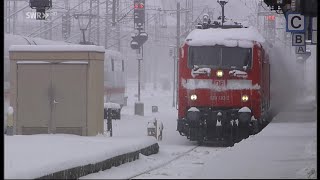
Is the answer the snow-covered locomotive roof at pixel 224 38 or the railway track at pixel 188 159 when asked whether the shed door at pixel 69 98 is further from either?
the snow-covered locomotive roof at pixel 224 38

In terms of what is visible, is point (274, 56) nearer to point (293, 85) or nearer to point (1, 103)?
point (293, 85)

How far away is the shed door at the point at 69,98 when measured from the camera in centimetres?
1831

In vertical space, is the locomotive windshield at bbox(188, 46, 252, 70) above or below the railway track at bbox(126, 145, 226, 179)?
above

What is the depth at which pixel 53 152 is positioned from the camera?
12.6 m

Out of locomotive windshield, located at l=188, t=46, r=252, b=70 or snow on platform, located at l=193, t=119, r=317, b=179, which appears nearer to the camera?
snow on platform, located at l=193, t=119, r=317, b=179

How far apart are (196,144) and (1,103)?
11.5m

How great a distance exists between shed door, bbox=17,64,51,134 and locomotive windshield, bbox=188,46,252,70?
4309 millimetres

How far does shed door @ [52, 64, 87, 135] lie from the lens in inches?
721

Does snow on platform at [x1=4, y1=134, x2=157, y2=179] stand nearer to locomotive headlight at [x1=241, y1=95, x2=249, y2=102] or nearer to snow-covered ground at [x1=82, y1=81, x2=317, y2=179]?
snow-covered ground at [x1=82, y1=81, x2=317, y2=179]

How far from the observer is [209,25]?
21.6 meters

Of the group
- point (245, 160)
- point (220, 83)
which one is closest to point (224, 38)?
point (220, 83)

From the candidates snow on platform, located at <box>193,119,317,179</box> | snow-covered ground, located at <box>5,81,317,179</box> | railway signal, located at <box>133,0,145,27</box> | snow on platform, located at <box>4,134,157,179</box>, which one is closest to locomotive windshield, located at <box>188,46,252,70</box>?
snow-covered ground, located at <box>5,81,317,179</box>

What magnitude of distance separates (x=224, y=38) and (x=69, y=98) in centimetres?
495

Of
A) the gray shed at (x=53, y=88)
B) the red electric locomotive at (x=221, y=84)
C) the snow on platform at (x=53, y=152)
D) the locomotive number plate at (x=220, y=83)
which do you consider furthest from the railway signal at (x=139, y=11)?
the snow on platform at (x=53, y=152)
